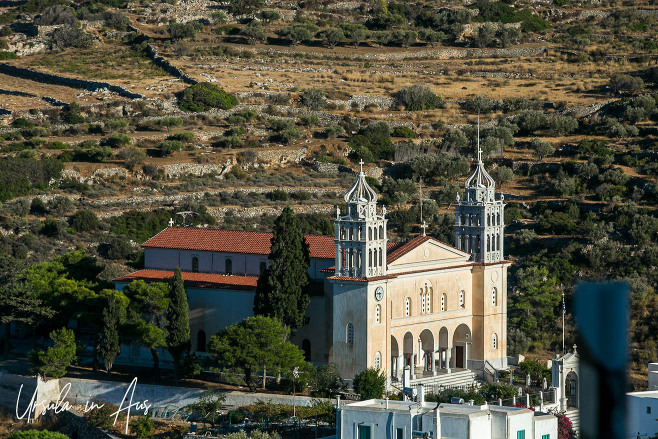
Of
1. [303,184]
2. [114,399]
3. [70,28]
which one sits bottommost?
[114,399]

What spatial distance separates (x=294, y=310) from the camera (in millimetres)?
51094

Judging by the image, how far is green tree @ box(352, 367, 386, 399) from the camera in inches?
1843

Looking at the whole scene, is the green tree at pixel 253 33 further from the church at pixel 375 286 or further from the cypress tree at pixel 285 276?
the cypress tree at pixel 285 276

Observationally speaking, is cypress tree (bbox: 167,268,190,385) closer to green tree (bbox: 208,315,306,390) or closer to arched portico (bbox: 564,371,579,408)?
green tree (bbox: 208,315,306,390)

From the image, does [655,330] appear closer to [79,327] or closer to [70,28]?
[79,327]

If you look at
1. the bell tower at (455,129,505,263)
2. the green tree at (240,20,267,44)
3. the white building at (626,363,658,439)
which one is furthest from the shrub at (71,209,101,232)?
the green tree at (240,20,267,44)

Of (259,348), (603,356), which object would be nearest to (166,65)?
(259,348)

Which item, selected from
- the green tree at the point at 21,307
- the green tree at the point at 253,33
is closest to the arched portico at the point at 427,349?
the green tree at the point at 21,307

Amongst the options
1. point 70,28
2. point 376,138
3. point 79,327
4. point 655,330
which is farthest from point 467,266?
point 70,28

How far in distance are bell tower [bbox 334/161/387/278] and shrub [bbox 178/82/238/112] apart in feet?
188

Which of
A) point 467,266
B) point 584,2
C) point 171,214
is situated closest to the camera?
point 467,266

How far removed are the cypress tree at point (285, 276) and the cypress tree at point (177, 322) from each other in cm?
319

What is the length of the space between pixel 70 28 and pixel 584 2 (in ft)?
189

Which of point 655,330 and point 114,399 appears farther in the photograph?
point 655,330
